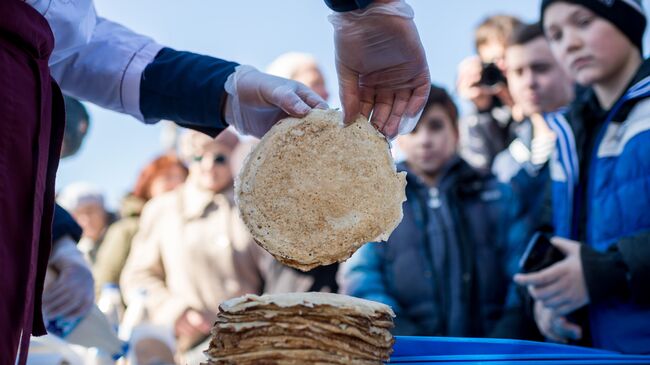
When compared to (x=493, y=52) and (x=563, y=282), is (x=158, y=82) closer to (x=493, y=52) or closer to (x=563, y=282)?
(x=563, y=282)

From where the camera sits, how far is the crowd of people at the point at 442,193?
2436mm

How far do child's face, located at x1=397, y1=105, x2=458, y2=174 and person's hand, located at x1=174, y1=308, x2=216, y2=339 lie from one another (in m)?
1.62

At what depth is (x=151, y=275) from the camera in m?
5.16

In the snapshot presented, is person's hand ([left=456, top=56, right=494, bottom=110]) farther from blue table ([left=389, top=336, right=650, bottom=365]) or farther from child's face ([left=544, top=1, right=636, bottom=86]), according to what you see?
blue table ([left=389, top=336, right=650, bottom=365])

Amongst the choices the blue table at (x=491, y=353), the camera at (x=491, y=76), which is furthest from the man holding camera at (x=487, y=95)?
the blue table at (x=491, y=353)

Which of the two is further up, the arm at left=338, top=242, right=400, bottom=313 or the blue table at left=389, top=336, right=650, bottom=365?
the blue table at left=389, top=336, right=650, bottom=365

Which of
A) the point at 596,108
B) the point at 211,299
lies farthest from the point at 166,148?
the point at 596,108

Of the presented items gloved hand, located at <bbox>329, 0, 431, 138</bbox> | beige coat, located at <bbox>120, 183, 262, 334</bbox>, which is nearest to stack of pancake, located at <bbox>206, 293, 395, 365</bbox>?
gloved hand, located at <bbox>329, 0, 431, 138</bbox>

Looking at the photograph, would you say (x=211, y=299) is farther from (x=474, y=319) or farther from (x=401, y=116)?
(x=401, y=116)

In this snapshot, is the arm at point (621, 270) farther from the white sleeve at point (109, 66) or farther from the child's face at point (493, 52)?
the child's face at point (493, 52)

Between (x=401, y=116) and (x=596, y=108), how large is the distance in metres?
1.64

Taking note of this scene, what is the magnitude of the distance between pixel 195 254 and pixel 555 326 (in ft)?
8.18

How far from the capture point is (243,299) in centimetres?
185

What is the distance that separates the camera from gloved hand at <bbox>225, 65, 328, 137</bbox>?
7.13 feet
